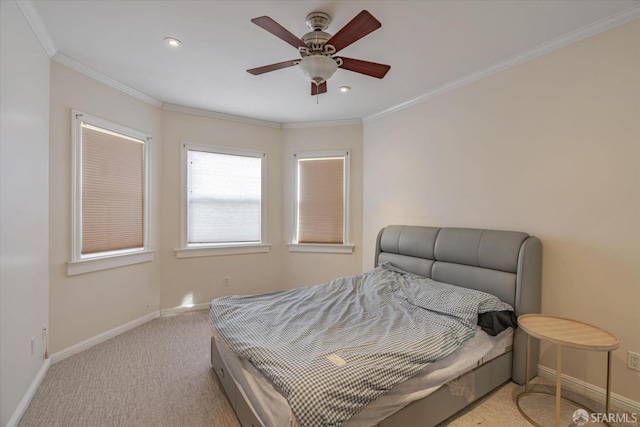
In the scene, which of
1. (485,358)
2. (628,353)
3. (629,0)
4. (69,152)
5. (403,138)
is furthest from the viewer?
(403,138)

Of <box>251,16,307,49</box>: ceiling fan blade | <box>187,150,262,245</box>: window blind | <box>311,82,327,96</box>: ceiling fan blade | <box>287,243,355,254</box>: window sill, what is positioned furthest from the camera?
<box>287,243,355,254</box>: window sill

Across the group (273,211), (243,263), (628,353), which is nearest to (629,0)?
(628,353)

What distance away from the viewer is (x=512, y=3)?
1.79m

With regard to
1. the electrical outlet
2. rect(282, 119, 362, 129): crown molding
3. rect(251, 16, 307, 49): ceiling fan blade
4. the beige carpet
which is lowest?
the beige carpet

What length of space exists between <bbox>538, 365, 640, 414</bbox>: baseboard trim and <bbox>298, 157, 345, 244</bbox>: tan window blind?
2623 mm

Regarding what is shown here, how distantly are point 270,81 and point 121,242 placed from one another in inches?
96.5

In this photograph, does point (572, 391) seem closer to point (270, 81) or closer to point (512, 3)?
point (512, 3)

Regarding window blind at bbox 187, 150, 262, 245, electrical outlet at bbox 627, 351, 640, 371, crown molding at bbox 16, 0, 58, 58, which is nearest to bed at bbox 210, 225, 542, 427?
electrical outlet at bbox 627, 351, 640, 371

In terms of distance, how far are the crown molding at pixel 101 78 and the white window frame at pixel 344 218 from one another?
202cm

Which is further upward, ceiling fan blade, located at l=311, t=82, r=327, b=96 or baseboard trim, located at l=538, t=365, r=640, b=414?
ceiling fan blade, located at l=311, t=82, r=327, b=96

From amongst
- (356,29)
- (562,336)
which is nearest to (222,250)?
(356,29)

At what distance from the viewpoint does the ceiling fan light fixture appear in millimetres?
1928

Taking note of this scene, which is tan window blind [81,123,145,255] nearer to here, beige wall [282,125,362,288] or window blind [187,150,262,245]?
window blind [187,150,262,245]

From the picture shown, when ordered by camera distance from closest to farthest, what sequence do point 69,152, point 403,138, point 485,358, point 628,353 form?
point 628,353
point 485,358
point 69,152
point 403,138
